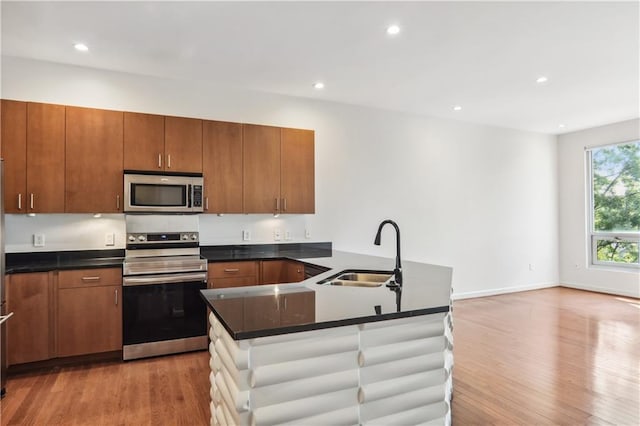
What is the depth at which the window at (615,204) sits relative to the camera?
600cm

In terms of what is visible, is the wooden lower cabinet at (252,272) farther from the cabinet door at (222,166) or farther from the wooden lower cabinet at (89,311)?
the wooden lower cabinet at (89,311)

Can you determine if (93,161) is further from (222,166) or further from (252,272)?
(252,272)

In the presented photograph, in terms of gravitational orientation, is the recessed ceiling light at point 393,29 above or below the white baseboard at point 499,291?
above

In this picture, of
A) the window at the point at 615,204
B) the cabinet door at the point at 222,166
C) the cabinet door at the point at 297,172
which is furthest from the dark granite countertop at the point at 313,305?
the window at the point at 615,204

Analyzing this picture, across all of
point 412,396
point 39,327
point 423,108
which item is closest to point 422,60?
point 423,108

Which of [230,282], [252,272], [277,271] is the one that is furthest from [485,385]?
[230,282]

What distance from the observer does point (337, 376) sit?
1.42 meters

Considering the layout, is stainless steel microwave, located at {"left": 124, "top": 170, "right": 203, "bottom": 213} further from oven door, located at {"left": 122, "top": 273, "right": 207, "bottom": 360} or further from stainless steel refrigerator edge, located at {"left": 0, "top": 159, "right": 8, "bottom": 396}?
stainless steel refrigerator edge, located at {"left": 0, "top": 159, "right": 8, "bottom": 396}

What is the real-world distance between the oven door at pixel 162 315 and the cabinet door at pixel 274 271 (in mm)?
598

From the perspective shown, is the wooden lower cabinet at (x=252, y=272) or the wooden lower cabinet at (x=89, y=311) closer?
the wooden lower cabinet at (x=89, y=311)

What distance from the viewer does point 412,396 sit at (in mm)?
1566

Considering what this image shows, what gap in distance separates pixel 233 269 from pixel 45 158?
1917 millimetres

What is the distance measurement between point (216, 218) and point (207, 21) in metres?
2.07

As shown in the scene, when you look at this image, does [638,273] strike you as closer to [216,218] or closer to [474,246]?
[474,246]
